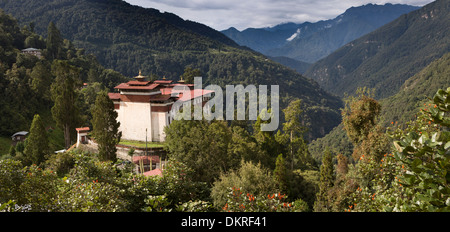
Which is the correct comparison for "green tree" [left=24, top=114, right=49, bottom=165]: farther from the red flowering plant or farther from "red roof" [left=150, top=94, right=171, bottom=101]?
the red flowering plant

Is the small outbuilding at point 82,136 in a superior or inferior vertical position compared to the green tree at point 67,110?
inferior

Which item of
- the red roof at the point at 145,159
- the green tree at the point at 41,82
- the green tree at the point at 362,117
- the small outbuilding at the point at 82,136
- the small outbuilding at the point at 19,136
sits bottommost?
the red roof at the point at 145,159

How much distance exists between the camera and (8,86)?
4281cm

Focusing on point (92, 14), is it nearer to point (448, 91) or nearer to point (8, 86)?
point (8, 86)

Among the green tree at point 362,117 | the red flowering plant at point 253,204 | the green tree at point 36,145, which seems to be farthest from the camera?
the green tree at point 36,145

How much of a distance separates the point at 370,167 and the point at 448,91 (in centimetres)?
783

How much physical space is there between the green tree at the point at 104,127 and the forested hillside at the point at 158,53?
102263mm

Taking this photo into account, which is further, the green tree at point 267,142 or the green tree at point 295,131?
the green tree at point 267,142

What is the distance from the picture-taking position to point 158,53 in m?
168

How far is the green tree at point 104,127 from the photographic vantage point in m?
24.2

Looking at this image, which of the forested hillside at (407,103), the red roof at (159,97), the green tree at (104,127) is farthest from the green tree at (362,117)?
the forested hillside at (407,103)

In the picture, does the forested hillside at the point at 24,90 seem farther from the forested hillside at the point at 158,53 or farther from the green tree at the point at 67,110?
the forested hillside at the point at 158,53

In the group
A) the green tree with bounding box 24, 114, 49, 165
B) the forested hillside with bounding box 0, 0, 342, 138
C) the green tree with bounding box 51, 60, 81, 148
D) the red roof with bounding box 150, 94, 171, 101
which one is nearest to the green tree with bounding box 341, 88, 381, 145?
the red roof with bounding box 150, 94, 171, 101
